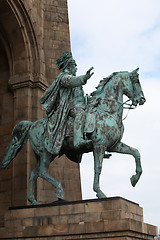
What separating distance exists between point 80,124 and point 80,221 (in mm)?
2174

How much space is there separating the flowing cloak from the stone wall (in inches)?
137

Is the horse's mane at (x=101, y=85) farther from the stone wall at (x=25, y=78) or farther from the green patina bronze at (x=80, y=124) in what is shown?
the stone wall at (x=25, y=78)

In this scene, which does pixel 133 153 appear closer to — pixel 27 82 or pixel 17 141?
pixel 17 141

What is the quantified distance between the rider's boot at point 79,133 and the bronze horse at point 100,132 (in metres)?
0.16

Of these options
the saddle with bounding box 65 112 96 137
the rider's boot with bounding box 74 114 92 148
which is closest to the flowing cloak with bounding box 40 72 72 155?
the saddle with bounding box 65 112 96 137

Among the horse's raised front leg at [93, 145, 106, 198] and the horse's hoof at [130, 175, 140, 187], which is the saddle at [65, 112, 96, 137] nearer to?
the horse's raised front leg at [93, 145, 106, 198]

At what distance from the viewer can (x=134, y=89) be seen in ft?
30.8

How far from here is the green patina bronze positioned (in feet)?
28.8

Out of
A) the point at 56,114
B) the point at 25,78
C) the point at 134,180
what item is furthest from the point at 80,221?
the point at 25,78

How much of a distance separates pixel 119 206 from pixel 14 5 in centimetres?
875

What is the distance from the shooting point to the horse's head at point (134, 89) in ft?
30.6

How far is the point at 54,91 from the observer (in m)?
9.63

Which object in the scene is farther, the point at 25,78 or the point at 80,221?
the point at 25,78

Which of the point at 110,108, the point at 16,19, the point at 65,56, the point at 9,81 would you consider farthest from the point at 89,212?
the point at 16,19
